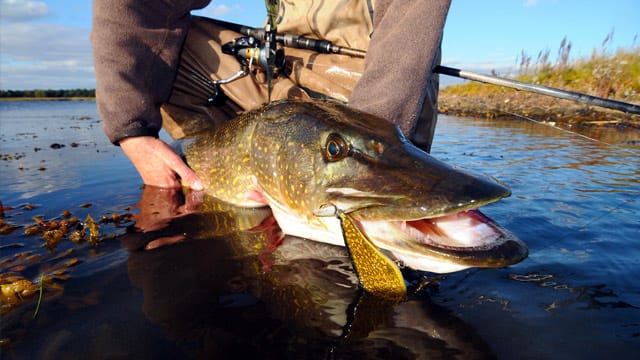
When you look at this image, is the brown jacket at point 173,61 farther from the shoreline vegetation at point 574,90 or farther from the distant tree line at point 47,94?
the distant tree line at point 47,94

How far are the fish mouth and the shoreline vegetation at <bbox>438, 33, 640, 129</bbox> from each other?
337 inches

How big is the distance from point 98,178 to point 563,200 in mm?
4098

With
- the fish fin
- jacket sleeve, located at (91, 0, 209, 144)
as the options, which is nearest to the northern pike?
the fish fin

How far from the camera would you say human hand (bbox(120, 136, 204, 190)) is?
2.98m

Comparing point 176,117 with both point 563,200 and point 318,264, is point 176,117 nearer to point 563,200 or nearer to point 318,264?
point 318,264

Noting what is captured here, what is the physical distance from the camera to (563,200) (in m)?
2.81

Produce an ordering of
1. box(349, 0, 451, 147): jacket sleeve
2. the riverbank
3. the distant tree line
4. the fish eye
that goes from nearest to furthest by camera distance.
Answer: the fish eye, box(349, 0, 451, 147): jacket sleeve, the riverbank, the distant tree line

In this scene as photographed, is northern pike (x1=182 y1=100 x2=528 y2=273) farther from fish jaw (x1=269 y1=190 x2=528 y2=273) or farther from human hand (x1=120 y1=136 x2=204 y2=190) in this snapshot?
human hand (x1=120 y1=136 x2=204 y2=190)

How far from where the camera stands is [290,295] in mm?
1504

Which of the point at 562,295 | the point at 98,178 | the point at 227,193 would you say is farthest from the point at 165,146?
the point at 562,295

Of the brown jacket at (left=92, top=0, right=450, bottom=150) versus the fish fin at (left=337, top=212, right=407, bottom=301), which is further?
the brown jacket at (left=92, top=0, right=450, bottom=150)

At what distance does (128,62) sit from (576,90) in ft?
41.4

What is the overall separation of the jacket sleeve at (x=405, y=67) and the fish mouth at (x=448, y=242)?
4.08ft

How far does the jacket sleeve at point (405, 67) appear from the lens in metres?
2.61
